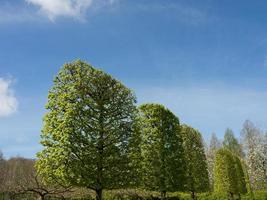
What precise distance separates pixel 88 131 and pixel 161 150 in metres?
12.0

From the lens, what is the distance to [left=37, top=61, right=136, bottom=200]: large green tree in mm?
24656

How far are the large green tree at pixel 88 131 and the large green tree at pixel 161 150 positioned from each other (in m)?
8.69

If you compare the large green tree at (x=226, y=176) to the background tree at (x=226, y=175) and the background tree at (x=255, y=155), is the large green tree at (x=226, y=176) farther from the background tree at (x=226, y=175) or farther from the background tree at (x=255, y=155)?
the background tree at (x=255, y=155)

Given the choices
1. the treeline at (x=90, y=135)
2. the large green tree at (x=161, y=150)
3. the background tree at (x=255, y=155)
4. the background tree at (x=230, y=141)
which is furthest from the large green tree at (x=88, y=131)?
the background tree at (x=230, y=141)

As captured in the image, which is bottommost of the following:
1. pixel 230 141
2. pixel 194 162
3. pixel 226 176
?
pixel 226 176

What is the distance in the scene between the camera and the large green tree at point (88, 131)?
2466 cm

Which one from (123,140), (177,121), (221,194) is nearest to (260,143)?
(221,194)

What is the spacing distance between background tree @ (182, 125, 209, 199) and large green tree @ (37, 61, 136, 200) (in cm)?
1574

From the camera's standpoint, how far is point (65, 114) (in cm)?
2494

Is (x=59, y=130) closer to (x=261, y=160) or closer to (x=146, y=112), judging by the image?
(x=146, y=112)

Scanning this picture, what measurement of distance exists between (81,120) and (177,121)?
1488cm

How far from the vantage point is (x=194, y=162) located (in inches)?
1618

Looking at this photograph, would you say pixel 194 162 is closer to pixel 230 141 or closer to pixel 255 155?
pixel 255 155

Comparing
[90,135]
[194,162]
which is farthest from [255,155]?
[90,135]
